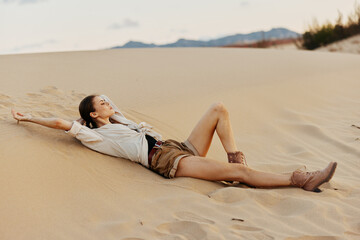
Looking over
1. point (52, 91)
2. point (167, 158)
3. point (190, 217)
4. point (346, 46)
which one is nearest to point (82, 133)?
point (167, 158)

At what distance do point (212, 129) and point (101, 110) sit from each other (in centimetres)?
118

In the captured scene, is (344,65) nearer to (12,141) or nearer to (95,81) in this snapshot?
(95,81)

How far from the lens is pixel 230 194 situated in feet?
13.0

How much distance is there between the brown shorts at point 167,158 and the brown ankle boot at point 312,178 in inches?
41.9

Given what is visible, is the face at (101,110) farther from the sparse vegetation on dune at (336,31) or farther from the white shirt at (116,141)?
the sparse vegetation on dune at (336,31)

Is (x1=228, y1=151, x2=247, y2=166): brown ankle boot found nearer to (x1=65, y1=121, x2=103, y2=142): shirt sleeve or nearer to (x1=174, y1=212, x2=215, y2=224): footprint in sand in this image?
(x1=174, y1=212, x2=215, y2=224): footprint in sand

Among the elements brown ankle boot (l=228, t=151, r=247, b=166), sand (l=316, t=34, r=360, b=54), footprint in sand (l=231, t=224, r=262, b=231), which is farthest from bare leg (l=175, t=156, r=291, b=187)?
sand (l=316, t=34, r=360, b=54)

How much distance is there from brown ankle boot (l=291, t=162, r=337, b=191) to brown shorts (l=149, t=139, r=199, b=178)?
3.50ft

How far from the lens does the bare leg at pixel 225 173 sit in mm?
4180

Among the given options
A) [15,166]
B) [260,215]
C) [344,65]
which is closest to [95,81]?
[15,166]

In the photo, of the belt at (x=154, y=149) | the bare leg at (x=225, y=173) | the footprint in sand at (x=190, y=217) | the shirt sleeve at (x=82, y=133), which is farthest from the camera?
the belt at (x=154, y=149)

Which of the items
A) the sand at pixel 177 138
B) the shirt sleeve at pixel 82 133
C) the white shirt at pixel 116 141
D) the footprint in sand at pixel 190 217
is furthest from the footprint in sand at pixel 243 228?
the shirt sleeve at pixel 82 133

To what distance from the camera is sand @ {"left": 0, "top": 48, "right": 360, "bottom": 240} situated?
3.41 m

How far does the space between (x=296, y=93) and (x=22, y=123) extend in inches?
230
